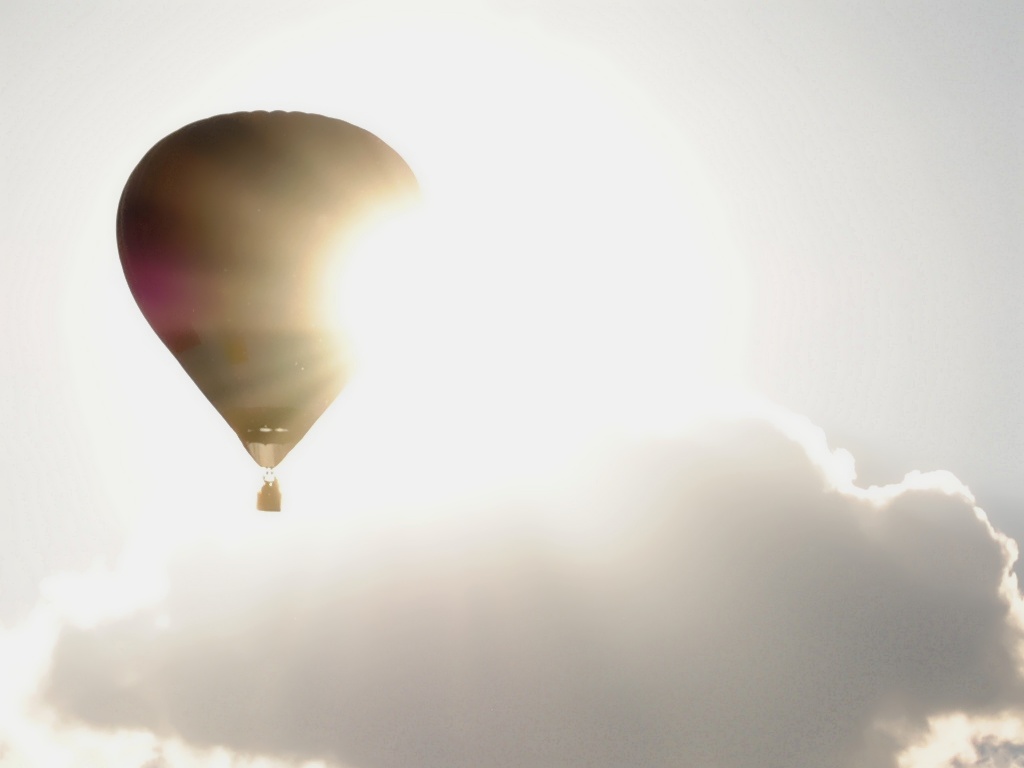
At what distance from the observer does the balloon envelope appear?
29.5 metres

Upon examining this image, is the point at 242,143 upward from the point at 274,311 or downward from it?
upward

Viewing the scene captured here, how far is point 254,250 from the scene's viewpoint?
29.8 m

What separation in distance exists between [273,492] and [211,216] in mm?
6504

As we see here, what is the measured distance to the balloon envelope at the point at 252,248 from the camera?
2945 cm

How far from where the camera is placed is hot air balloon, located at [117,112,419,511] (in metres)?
29.4

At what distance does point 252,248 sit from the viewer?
2983 cm

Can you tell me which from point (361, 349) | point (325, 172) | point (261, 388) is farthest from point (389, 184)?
point (261, 388)

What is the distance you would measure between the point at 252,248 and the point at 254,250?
6 centimetres

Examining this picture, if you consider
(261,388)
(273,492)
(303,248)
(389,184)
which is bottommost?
(273,492)

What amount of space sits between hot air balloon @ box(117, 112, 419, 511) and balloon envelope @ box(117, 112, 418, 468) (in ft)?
0.08

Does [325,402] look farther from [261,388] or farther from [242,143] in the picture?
[242,143]

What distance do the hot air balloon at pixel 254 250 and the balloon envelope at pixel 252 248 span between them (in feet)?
0.08

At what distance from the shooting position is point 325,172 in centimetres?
3039

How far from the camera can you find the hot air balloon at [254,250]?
96.5 ft
